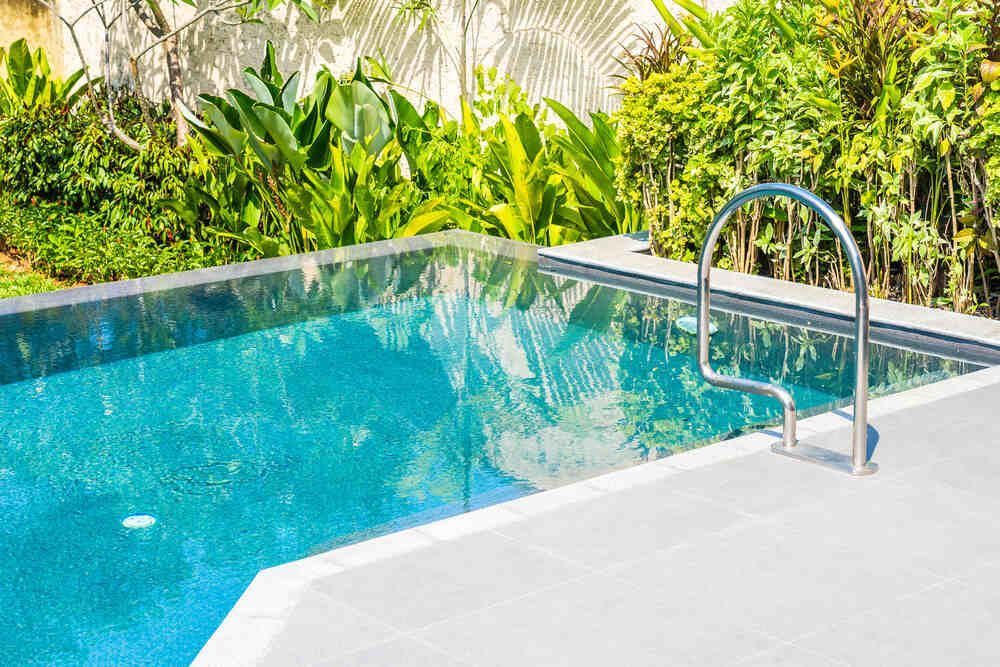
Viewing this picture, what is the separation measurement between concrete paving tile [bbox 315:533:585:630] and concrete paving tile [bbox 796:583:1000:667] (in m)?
0.77

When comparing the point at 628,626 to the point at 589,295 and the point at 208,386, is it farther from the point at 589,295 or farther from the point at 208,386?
the point at 589,295

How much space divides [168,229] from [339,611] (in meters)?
7.07

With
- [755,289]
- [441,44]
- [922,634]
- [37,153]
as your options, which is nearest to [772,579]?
[922,634]

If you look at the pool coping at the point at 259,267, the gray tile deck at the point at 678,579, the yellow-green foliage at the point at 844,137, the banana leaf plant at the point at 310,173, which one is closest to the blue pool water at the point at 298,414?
the pool coping at the point at 259,267

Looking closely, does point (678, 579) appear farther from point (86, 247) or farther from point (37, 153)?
point (37, 153)

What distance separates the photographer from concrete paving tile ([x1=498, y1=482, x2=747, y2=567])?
3.59 m

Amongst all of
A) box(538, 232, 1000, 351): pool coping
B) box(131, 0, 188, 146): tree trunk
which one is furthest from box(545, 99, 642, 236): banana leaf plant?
box(131, 0, 188, 146): tree trunk

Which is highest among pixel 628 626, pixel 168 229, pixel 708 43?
pixel 708 43

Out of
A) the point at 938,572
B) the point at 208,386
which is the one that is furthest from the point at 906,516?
the point at 208,386

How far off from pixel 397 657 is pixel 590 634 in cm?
49

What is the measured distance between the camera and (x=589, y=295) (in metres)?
7.30

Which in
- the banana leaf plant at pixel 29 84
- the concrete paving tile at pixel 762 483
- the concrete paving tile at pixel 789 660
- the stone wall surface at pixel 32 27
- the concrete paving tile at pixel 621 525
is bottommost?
the concrete paving tile at pixel 789 660

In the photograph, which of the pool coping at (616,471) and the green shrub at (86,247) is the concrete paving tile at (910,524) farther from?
the green shrub at (86,247)

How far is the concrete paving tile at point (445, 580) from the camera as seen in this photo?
323 centimetres
